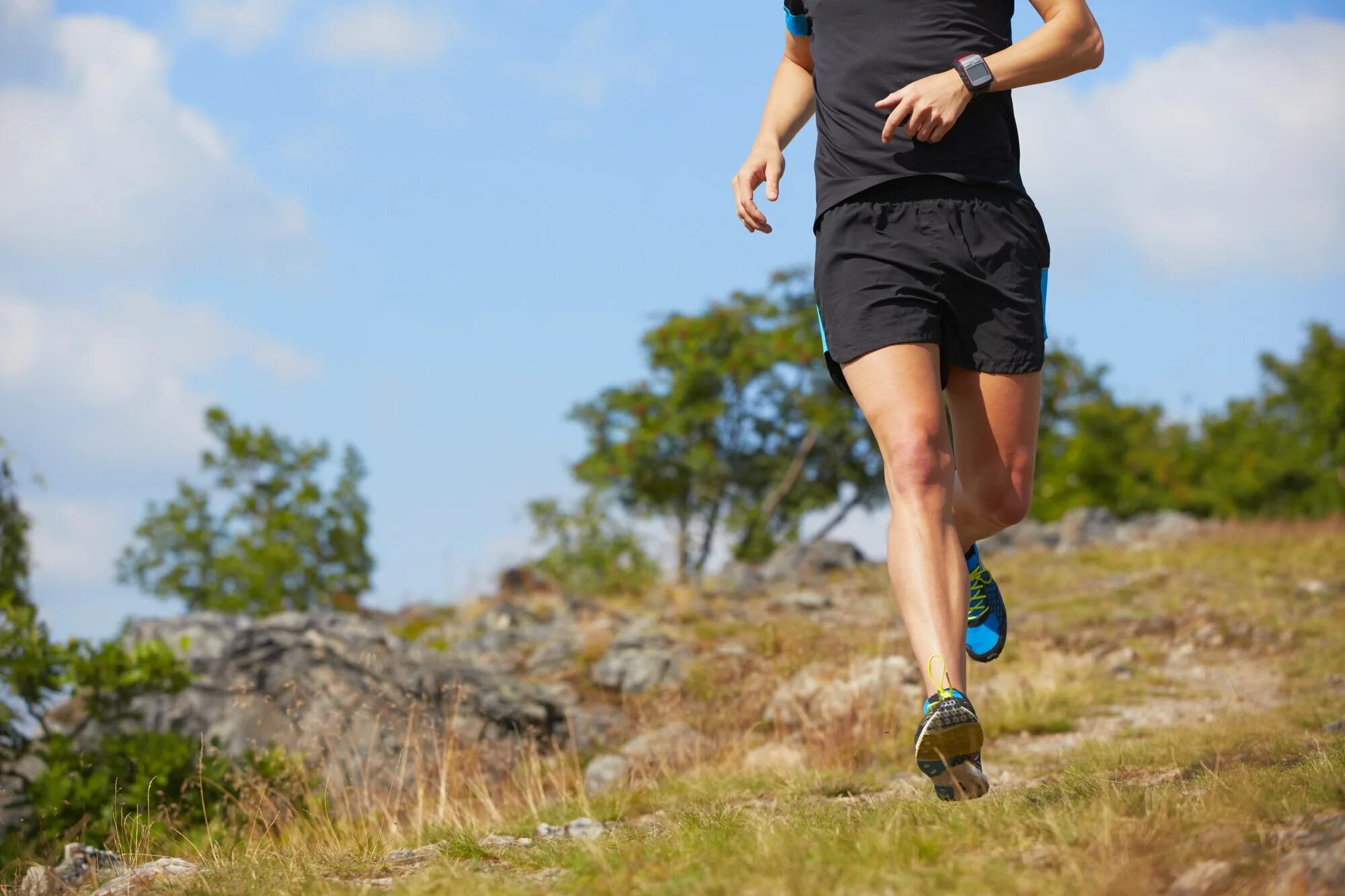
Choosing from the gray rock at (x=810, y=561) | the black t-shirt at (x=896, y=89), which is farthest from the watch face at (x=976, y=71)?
the gray rock at (x=810, y=561)

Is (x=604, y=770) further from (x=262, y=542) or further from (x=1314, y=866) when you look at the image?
(x=262, y=542)

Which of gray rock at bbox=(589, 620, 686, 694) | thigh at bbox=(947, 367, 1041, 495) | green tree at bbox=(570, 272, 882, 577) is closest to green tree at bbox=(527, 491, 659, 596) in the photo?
green tree at bbox=(570, 272, 882, 577)

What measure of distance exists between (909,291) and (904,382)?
0.27 meters

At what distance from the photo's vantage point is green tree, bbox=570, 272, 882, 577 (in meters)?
24.5

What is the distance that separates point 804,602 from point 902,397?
8.66 m

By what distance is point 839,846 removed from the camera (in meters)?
2.33

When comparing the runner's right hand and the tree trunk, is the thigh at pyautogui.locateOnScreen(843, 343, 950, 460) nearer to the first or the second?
the runner's right hand

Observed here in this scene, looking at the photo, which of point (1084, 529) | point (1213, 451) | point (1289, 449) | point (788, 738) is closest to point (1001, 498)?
point (788, 738)

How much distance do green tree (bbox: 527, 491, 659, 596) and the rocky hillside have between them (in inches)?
240

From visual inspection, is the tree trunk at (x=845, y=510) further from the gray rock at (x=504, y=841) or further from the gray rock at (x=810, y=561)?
the gray rock at (x=504, y=841)

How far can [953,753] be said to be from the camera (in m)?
2.96

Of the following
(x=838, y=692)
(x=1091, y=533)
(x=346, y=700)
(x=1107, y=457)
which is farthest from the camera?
(x=1107, y=457)

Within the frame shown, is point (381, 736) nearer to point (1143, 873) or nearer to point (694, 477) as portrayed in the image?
point (1143, 873)

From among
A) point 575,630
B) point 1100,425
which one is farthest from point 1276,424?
point 575,630
